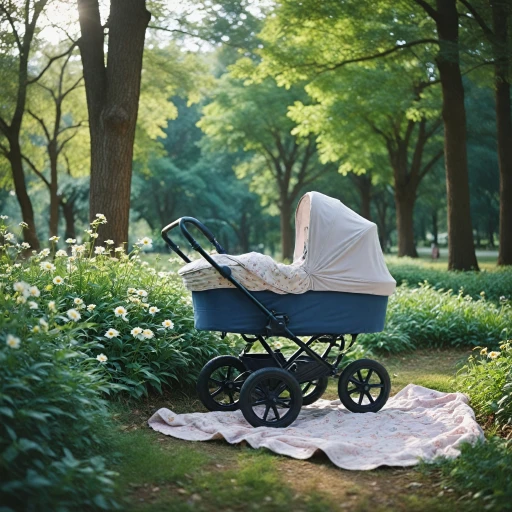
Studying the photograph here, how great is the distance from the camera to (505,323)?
30.7 feet

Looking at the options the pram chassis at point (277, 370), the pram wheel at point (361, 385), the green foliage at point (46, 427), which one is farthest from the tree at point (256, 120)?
the green foliage at point (46, 427)

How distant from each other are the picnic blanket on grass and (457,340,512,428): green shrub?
5.2 inches

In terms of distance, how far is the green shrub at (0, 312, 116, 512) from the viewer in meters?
3.39

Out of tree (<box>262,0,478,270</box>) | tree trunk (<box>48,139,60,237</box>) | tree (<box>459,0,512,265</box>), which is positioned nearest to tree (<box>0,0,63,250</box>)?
tree trunk (<box>48,139,60,237</box>)

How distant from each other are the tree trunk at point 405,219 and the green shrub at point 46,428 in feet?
61.2

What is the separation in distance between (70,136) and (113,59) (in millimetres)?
13176

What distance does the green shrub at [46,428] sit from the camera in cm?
339

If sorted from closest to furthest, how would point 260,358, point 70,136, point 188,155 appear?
1. point 260,358
2. point 70,136
3. point 188,155

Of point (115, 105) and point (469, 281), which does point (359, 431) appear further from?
point (469, 281)

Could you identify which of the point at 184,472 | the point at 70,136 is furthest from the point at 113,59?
the point at 70,136

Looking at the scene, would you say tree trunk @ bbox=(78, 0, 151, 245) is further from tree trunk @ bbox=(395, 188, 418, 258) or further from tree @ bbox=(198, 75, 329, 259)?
tree @ bbox=(198, 75, 329, 259)

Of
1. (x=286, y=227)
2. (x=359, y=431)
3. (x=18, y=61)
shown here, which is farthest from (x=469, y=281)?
(x=286, y=227)

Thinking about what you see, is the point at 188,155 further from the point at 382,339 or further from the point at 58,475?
the point at 58,475

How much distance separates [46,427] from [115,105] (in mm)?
6136
